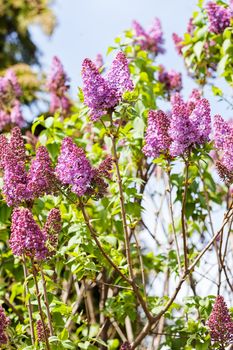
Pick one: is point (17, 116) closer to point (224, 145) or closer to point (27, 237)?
point (224, 145)

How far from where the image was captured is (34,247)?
8.14 ft

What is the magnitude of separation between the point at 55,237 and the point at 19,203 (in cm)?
21

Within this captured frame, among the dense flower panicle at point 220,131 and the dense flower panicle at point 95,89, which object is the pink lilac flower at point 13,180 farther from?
the dense flower panicle at point 220,131

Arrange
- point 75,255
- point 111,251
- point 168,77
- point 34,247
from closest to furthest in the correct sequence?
point 34,247 < point 75,255 < point 111,251 < point 168,77

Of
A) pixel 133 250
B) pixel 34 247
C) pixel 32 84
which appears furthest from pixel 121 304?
pixel 32 84

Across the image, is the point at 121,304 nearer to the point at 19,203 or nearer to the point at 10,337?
the point at 10,337

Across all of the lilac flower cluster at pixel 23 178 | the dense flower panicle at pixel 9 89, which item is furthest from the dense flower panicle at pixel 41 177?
the dense flower panicle at pixel 9 89

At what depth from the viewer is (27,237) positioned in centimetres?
248

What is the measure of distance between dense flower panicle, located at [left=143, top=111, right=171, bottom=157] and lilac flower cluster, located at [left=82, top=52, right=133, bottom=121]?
191 millimetres

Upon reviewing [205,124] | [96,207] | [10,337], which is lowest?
[10,337]

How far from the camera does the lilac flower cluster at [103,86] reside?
9.05 feet

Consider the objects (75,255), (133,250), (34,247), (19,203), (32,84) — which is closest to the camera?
(34,247)

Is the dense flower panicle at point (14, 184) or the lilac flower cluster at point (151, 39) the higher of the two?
the lilac flower cluster at point (151, 39)

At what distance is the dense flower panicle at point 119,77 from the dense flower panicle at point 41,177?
0.41 meters
